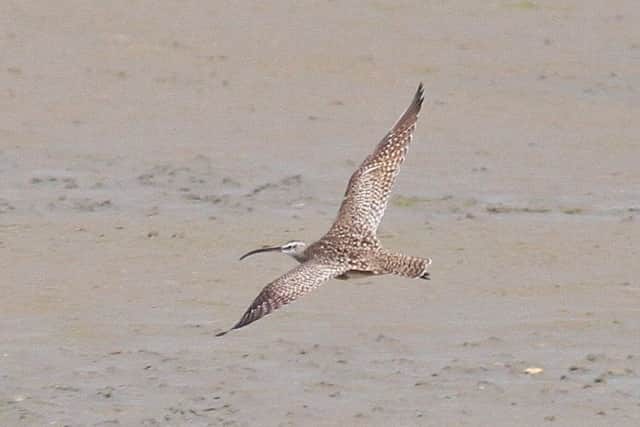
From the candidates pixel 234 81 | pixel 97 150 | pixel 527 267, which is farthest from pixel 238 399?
pixel 234 81

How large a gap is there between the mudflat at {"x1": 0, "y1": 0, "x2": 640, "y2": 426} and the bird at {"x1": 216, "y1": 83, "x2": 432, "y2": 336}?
0.39 metres

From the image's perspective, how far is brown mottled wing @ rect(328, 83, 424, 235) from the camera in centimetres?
951

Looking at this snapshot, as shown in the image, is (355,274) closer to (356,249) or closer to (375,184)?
(356,249)

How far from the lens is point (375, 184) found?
9750 millimetres

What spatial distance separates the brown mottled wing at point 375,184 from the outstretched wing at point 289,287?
62 cm

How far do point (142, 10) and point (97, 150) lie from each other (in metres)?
2.62

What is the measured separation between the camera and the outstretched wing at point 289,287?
8.13 meters

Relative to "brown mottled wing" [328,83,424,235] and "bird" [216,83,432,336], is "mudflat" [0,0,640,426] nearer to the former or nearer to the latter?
"bird" [216,83,432,336]

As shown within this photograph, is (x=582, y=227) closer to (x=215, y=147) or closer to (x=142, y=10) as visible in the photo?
(x=215, y=147)

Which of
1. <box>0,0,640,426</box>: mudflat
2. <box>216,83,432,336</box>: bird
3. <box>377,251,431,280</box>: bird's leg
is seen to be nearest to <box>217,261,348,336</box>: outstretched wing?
<box>216,83,432,336</box>: bird

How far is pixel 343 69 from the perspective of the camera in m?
14.1

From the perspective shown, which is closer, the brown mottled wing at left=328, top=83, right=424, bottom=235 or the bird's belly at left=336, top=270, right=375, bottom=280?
the bird's belly at left=336, top=270, right=375, bottom=280

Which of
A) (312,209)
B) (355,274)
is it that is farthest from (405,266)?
(312,209)

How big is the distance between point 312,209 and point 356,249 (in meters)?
2.40
